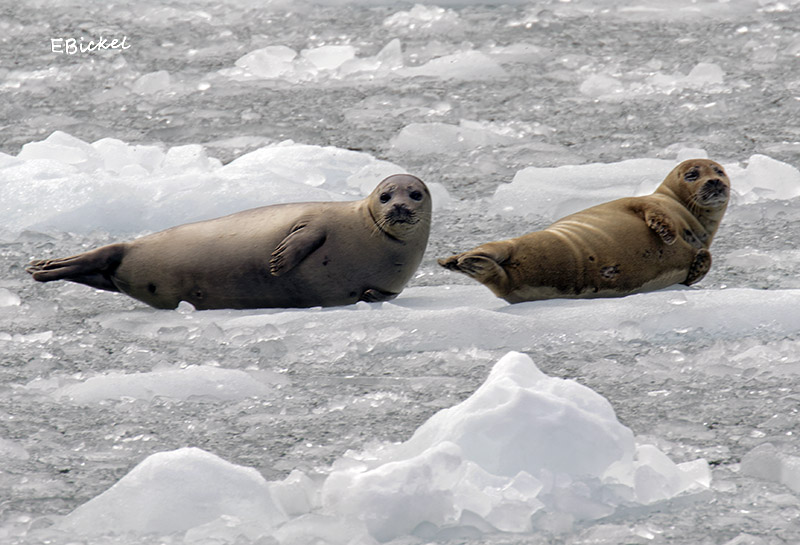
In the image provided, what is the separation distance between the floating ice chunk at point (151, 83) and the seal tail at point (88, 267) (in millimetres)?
2900

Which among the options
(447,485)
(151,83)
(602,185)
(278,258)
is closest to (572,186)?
(602,185)

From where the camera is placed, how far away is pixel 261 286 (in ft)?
11.6

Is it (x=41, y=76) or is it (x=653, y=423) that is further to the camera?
(x=41, y=76)

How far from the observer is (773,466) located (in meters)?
2.29

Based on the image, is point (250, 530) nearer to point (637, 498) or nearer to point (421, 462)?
point (421, 462)

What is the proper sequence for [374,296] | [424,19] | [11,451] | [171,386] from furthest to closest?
[424,19], [374,296], [171,386], [11,451]

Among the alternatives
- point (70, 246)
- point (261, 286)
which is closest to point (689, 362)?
point (261, 286)

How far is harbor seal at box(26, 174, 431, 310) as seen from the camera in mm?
3537

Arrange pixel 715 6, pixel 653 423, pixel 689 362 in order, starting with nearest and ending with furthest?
1. pixel 653 423
2. pixel 689 362
3. pixel 715 6

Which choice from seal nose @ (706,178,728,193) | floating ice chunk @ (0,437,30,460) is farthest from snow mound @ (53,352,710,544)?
seal nose @ (706,178,728,193)

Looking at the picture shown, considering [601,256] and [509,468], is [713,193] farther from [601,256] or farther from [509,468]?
[509,468]

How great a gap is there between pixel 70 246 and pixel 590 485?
2.53 m

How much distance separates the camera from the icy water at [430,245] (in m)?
2.41

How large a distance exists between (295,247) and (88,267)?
653 mm
